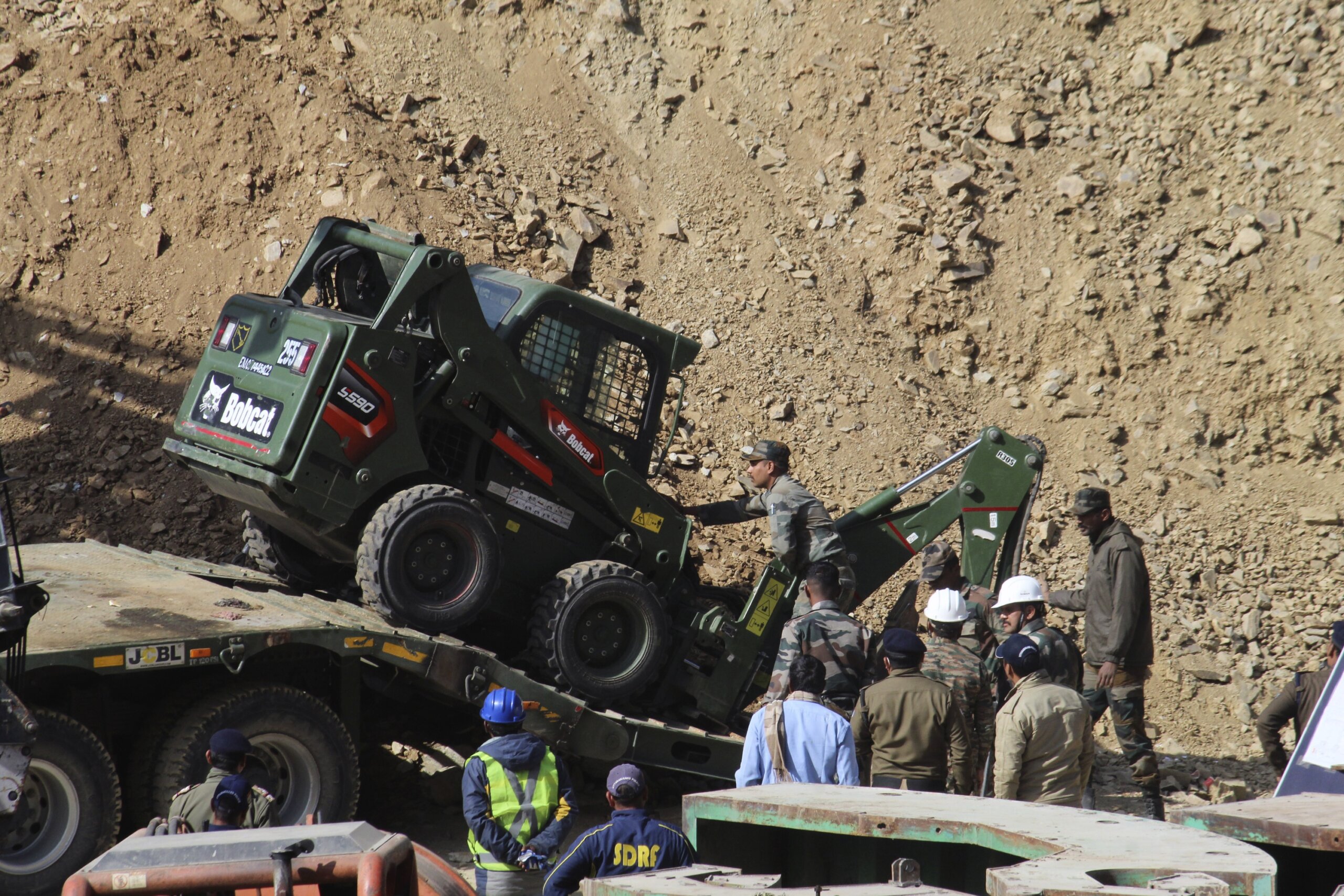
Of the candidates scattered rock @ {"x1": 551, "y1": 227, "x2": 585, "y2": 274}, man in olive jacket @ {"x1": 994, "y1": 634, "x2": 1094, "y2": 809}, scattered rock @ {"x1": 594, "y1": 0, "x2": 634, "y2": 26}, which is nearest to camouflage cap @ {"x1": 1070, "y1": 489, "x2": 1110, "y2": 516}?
man in olive jacket @ {"x1": 994, "y1": 634, "x2": 1094, "y2": 809}

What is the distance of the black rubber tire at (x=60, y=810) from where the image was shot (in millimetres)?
6047

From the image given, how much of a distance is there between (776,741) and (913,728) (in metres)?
0.81

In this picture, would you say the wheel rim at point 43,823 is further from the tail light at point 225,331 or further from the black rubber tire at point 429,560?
the tail light at point 225,331

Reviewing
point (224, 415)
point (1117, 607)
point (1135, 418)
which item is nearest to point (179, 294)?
point (224, 415)

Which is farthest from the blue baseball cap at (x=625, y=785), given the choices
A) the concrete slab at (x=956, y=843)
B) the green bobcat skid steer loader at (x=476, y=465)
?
the green bobcat skid steer loader at (x=476, y=465)

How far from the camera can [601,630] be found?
8086mm

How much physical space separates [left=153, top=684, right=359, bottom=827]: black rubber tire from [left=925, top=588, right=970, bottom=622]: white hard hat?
322 centimetres

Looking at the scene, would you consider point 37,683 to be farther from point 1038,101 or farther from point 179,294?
point 1038,101

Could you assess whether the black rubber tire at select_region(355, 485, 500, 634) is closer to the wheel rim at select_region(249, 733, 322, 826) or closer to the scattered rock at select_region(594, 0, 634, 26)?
the wheel rim at select_region(249, 733, 322, 826)

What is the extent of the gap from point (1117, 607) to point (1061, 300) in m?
6.45

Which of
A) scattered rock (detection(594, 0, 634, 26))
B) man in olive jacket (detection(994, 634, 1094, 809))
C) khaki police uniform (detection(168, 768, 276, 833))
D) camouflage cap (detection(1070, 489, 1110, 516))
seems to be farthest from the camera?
scattered rock (detection(594, 0, 634, 26))

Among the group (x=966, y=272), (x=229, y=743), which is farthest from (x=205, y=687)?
(x=966, y=272)

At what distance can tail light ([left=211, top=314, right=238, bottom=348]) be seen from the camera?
7.73m

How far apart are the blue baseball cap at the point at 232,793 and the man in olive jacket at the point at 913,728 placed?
2.80 metres
